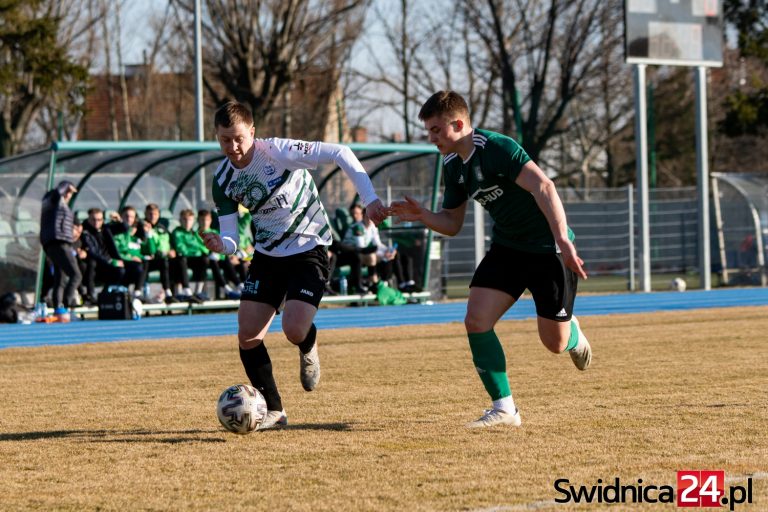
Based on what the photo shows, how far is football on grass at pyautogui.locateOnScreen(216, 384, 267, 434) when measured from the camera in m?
6.62

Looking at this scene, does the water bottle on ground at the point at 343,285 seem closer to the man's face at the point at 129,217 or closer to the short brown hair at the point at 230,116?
the man's face at the point at 129,217

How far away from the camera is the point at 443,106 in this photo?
22.0 ft

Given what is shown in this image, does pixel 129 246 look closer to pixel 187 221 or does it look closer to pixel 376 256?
pixel 187 221

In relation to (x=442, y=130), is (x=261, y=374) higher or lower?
lower

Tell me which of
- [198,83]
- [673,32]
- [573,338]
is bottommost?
[573,338]

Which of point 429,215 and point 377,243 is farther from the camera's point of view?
point 377,243

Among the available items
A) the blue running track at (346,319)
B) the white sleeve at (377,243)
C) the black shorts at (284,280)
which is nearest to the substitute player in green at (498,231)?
the black shorts at (284,280)

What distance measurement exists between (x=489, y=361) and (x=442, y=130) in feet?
4.33

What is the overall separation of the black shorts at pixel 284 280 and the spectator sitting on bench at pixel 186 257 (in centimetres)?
1127

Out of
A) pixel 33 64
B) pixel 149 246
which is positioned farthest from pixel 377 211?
pixel 33 64

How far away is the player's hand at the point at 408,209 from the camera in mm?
6750

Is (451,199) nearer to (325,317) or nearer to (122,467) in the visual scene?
(122,467)

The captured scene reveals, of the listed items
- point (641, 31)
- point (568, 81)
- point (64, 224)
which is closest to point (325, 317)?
point (64, 224)

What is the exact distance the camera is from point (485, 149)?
6.74 m
